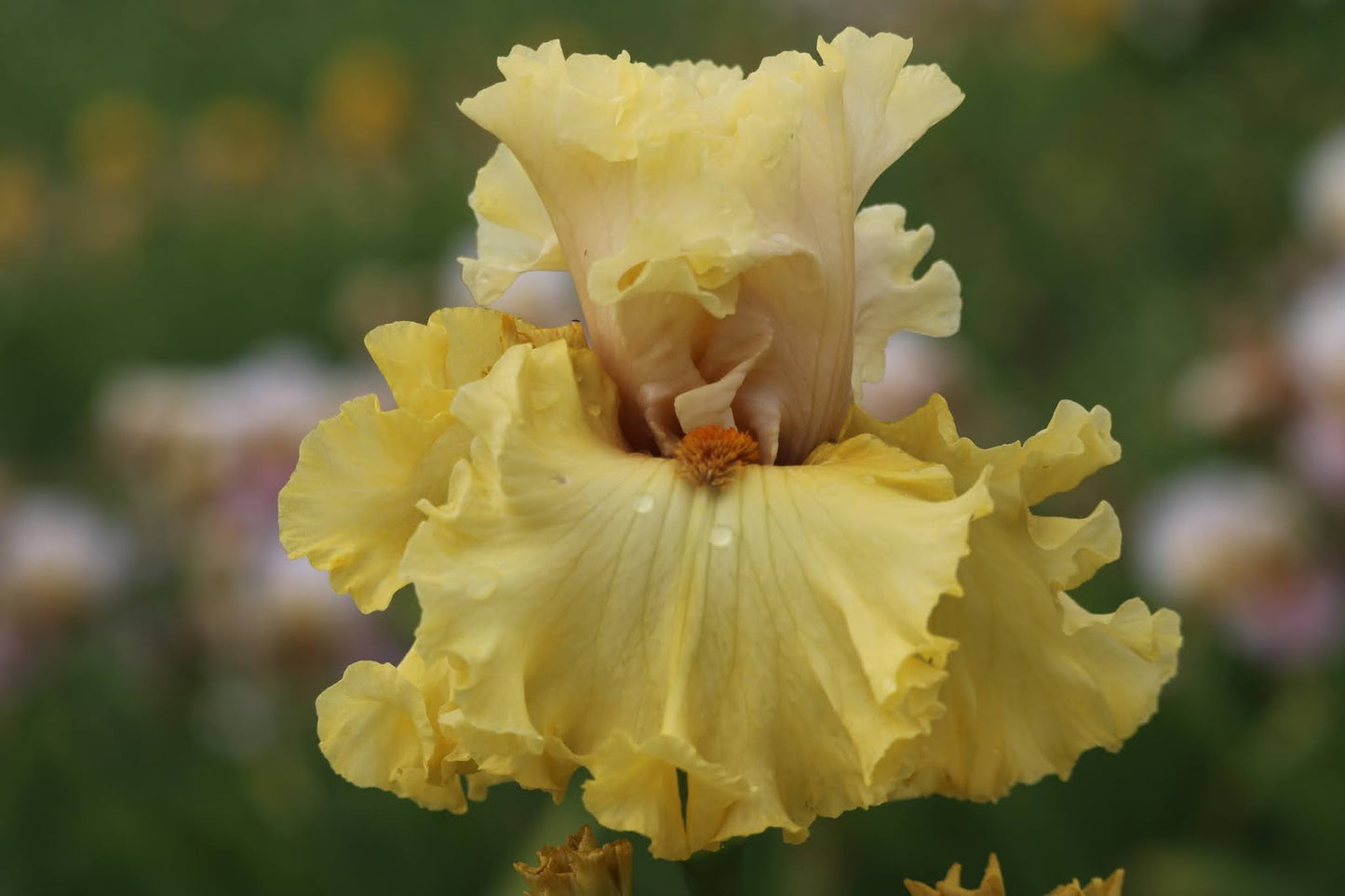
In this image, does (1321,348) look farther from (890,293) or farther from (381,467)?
(381,467)

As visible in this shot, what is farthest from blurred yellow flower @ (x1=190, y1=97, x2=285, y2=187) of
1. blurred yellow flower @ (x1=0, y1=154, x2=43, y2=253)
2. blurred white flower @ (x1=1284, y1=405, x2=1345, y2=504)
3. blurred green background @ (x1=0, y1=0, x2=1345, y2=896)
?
blurred white flower @ (x1=1284, y1=405, x2=1345, y2=504)

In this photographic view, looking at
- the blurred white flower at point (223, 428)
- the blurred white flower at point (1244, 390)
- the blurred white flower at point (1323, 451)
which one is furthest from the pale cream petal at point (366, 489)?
the blurred white flower at point (1244, 390)

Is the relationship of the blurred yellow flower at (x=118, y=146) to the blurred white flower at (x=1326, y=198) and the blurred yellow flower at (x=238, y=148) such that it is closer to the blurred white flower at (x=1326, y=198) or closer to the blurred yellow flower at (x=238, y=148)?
the blurred yellow flower at (x=238, y=148)

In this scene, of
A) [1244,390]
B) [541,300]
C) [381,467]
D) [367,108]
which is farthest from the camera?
[367,108]

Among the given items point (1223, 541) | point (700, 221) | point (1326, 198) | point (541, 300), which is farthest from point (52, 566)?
point (1326, 198)

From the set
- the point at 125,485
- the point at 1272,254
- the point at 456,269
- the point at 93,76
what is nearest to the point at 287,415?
the point at 456,269

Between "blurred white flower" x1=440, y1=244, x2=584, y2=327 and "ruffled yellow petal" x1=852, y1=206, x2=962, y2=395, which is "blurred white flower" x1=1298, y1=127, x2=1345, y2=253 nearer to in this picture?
"blurred white flower" x1=440, y1=244, x2=584, y2=327
